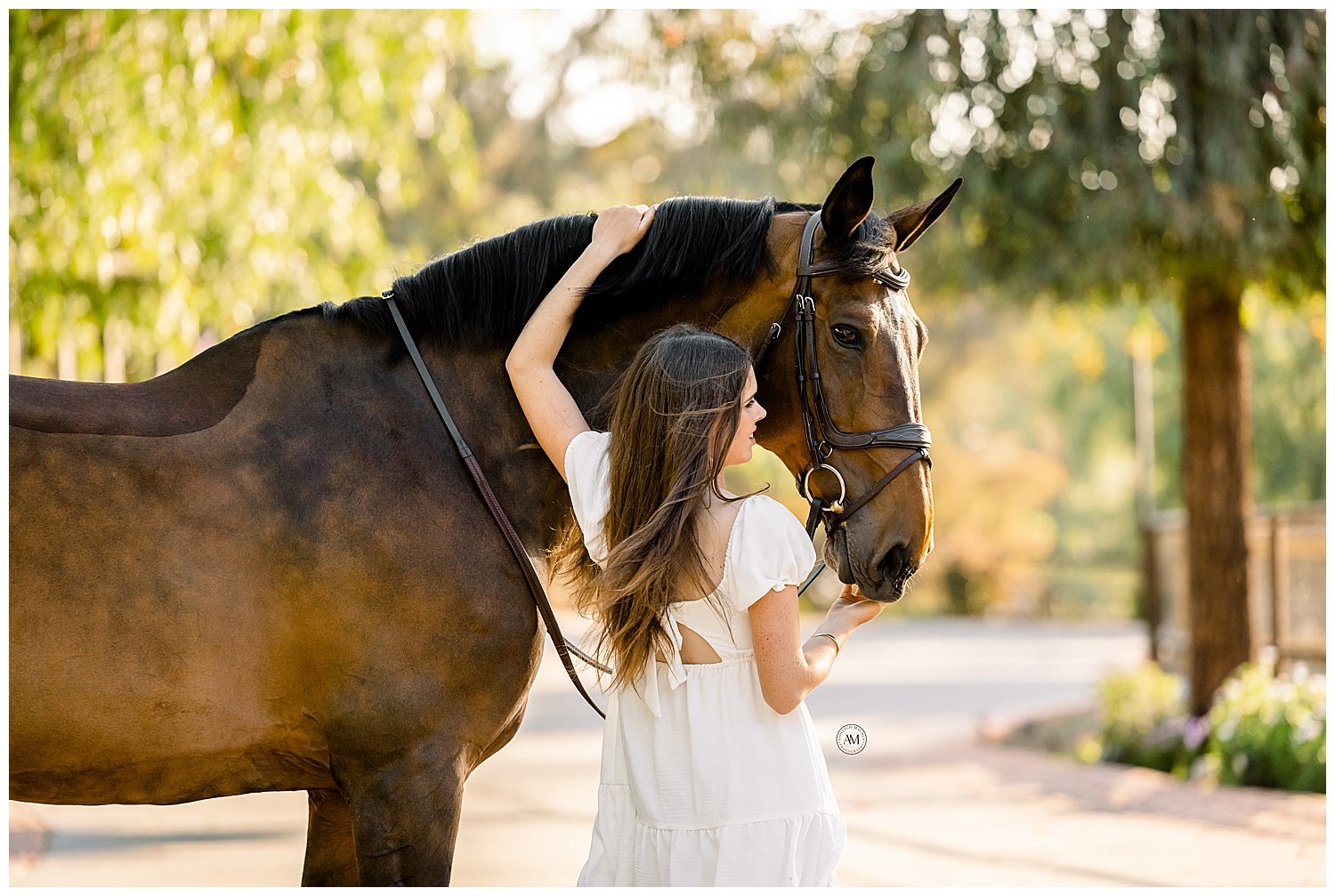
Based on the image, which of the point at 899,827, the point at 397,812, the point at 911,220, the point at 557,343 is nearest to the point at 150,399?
the point at 557,343

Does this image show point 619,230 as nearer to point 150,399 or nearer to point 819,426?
point 819,426

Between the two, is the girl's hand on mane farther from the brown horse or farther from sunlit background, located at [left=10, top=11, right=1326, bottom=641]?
sunlit background, located at [left=10, top=11, right=1326, bottom=641]

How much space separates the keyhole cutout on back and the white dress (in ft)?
0.04

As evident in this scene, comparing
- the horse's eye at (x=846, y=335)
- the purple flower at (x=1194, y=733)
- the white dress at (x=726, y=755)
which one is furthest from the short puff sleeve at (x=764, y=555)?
the purple flower at (x=1194, y=733)

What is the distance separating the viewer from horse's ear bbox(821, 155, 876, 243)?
7.95 ft

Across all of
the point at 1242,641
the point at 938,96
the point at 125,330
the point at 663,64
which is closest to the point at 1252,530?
the point at 1242,641

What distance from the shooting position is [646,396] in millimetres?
2293

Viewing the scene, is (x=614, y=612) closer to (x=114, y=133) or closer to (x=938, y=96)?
(x=114, y=133)

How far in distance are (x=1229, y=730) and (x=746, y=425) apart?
6642 mm

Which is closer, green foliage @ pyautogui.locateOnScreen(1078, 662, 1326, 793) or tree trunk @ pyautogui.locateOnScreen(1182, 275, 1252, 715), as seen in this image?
green foliage @ pyautogui.locateOnScreen(1078, 662, 1326, 793)

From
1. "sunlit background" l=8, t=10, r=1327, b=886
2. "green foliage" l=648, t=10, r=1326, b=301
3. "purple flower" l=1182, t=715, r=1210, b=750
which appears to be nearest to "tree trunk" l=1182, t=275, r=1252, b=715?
"sunlit background" l=8, t=10, r=1327, b=886

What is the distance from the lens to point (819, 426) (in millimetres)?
2445

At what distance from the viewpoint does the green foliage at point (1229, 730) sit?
732 centimetres

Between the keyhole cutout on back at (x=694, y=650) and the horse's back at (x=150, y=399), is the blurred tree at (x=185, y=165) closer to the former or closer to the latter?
the horse's back at (x=150, y=399)
